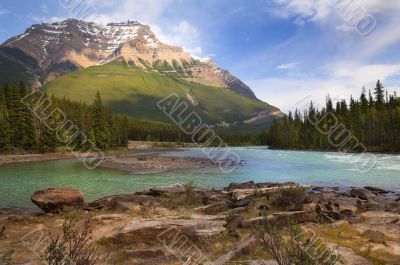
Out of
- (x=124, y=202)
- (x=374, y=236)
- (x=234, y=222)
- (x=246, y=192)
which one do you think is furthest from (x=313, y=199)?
(x=124, y=202)

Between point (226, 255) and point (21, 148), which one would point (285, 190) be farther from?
point (21, 148)

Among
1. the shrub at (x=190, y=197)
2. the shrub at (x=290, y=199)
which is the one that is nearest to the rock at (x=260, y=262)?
the shrub at (x=290, y=199)

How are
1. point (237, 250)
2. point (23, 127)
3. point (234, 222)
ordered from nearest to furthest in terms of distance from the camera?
point (237, 250) < point (234, 222) < point (23, 127)

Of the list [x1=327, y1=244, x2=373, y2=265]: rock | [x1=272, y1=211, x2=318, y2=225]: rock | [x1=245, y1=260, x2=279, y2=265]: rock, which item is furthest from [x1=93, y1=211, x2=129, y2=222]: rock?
[x1=327, y1=244, x2=373, y2=265]: rock

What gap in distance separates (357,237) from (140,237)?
10.1 m

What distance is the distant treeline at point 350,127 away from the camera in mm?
106125

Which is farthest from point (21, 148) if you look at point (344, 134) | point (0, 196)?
point (344, 134)

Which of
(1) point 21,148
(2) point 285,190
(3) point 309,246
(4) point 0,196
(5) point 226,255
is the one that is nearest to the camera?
(3) point 309,246

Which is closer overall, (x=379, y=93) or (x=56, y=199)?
(x=56, y=199)

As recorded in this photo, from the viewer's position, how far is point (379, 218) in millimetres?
20156

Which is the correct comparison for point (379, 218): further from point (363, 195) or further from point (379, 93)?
point (379, 93)

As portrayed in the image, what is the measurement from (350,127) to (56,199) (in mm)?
116621

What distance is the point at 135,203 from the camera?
23.8 m

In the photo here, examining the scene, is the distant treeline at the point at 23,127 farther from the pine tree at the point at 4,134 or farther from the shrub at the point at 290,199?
the shrub at the point at 290,199
